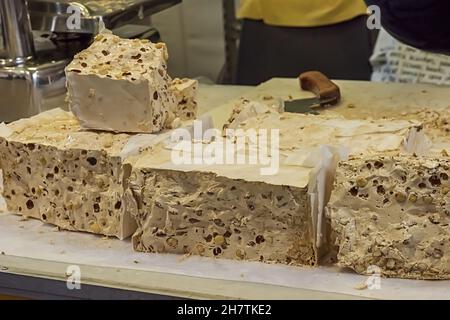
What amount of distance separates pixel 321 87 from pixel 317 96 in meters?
0.02

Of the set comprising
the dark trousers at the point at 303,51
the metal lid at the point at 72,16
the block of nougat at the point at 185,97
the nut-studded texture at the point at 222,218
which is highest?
the metal lid at the point at 72,16

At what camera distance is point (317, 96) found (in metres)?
1.70

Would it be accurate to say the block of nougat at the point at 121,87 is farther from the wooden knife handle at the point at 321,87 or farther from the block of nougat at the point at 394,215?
the wooden knife handle at the point at 321,87

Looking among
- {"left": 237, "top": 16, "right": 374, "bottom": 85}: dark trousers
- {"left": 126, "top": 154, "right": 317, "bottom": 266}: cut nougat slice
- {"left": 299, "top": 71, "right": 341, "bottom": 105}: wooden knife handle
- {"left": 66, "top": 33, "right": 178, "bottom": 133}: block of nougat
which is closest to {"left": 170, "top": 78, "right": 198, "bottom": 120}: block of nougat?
{"left": 66, "top": 33, "right": 178, "bottom": 133}: block of nougat

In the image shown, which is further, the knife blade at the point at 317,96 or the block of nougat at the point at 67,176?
the knife blade at the point at 317,96

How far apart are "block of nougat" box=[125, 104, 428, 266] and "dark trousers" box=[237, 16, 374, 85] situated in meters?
1.19

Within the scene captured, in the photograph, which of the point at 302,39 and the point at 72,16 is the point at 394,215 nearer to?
the point at 72,16

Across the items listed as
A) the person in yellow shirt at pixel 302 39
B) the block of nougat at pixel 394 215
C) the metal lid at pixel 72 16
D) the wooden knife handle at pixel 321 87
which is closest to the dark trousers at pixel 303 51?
the person in yellow shirt at pixel 302 39

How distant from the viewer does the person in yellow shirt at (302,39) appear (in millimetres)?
2240

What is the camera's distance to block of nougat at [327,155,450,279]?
912mm

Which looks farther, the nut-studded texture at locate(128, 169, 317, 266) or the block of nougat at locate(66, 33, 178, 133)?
the block of nougat at locate(66, 33, 178, 133)

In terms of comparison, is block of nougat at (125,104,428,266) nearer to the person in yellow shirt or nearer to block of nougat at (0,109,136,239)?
block of nougat at (0,109,136,239)
